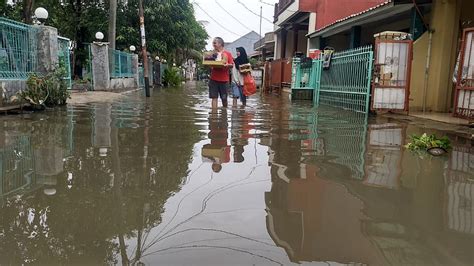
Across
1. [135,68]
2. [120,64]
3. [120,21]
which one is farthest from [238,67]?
[120,21]

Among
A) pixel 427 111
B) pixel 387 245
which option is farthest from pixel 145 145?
pixel 427 111

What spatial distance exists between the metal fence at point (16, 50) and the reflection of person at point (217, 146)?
404 centimetres

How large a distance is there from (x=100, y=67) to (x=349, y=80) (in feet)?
32.6

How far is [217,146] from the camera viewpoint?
17.3 feet

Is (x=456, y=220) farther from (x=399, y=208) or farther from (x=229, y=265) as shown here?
(x=229, y=265)

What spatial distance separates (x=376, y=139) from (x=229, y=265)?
14.6ft

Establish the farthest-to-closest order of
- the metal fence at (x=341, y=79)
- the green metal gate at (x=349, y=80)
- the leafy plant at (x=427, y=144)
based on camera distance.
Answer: the metal fence at (x=341, y=79) → the green metal gate at (x=349, y=80) → the leafy plant at (x=427, y=144)

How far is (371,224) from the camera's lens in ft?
9.02

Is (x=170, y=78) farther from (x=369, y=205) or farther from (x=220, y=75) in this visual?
(x=369, y=205)

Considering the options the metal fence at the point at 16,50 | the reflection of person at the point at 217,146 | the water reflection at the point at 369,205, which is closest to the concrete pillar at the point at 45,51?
the metal fence at the point at 16,50

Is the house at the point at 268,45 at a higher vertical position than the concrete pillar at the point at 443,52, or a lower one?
higher

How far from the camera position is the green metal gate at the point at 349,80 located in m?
10.1

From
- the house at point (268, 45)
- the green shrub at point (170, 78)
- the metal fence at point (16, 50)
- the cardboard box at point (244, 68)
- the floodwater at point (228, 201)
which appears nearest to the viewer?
the floodwater at point (228, 201)

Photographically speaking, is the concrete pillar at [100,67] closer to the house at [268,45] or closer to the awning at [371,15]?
the awning at [371,15]
